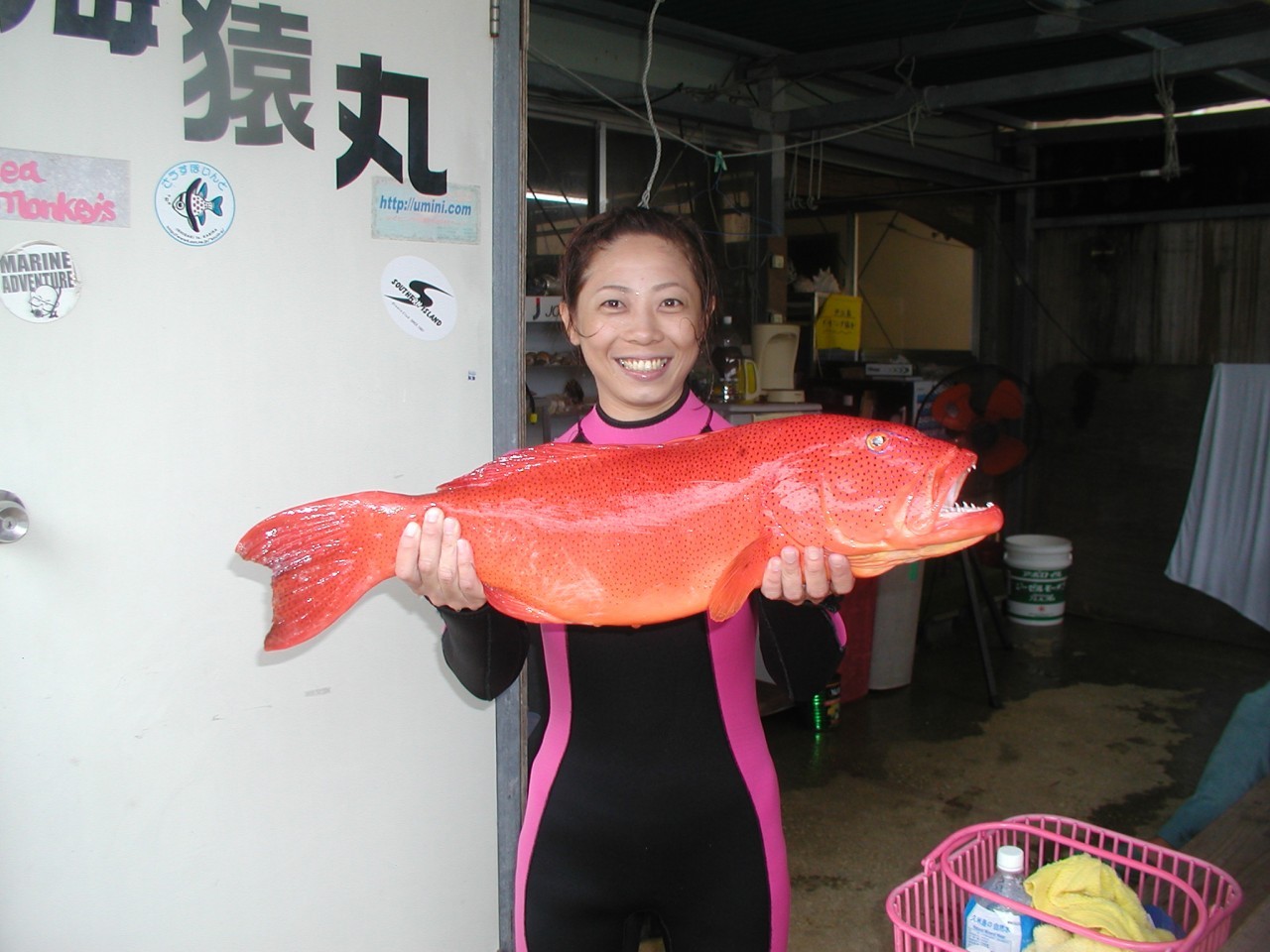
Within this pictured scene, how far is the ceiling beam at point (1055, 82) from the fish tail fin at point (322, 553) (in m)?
4.76

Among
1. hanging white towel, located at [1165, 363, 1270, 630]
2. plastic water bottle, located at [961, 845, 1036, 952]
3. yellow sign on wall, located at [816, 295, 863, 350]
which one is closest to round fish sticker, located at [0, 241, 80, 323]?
plastic water bottle, located at [961, 845, 1036, 952]

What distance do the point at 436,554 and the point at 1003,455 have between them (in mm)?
4880

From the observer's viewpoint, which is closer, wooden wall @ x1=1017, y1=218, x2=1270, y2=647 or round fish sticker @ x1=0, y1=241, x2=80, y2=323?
round fish sticker @ x1=0, y1=241, x2=80, y2=323

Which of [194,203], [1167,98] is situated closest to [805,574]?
[194,203]

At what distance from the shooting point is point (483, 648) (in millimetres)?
1936

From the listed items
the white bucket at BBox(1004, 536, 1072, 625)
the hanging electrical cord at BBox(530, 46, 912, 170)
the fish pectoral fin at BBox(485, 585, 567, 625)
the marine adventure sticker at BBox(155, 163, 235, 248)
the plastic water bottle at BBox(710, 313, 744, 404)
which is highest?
the hanging electrical cord at BBox(530, 46, 912, 170)

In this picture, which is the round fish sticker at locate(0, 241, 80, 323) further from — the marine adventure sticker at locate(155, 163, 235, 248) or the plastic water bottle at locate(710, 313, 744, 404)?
the plastic water bottle at locate(710, 313, 744, 404)

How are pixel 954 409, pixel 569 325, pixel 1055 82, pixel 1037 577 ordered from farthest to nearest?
pixel 1037 577 → pixel 954 409 → pixel 1055 82 → pixel 569 325

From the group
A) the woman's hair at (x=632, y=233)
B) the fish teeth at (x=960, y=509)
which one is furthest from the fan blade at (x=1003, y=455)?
the fish teeth at (x=960, y=509)

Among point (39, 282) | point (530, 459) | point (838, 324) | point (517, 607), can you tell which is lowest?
point (517, 607)

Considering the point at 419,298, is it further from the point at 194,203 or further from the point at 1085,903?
the point at 1085,903

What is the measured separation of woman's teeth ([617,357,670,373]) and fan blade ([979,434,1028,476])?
4.38m

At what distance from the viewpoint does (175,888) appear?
96.7 inches

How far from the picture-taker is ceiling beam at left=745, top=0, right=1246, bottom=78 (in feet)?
15.2
